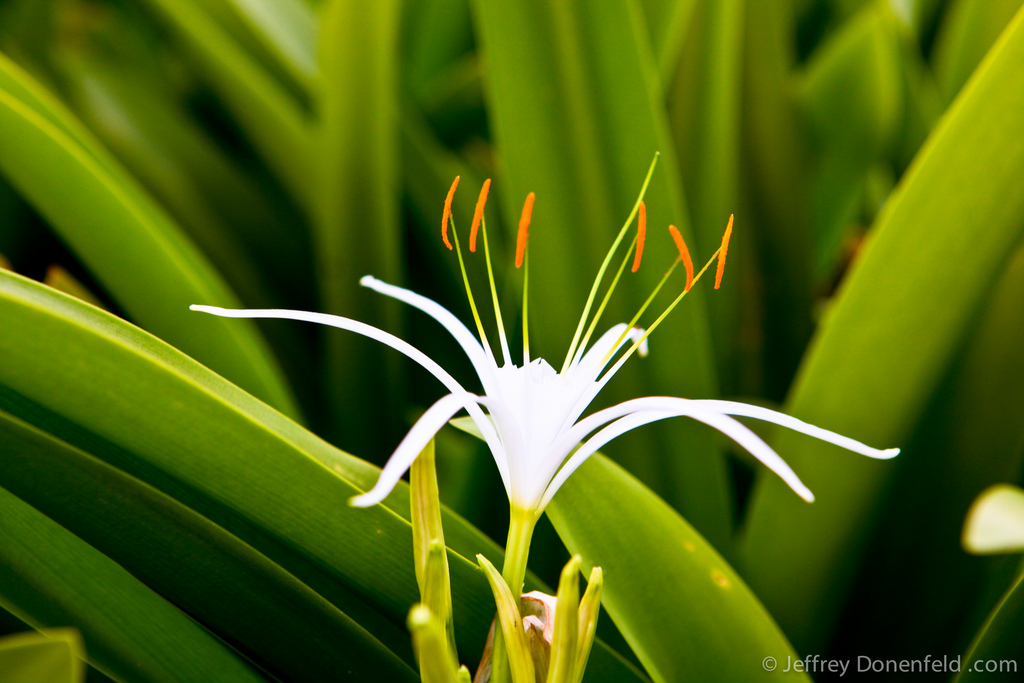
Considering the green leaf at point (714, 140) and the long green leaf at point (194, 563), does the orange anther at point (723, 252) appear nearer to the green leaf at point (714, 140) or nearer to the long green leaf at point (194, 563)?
the long green leaf at point (194, 563)

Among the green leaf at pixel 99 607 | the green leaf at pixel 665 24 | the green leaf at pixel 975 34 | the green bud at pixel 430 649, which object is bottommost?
the green leaf at pixel 99 607

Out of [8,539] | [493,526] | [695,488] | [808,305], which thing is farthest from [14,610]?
[808,305]

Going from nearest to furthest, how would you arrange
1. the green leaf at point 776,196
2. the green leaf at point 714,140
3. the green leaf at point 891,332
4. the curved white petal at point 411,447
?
the curved white petal at point 411,447 → the green leaf at point 891,332 → the green leaf at point 714,140 → the green leaf at point 776,196

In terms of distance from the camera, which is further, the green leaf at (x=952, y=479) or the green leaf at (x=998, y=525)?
the green leaf at (x=952, y=479)

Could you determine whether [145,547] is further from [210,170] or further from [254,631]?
[210,170]

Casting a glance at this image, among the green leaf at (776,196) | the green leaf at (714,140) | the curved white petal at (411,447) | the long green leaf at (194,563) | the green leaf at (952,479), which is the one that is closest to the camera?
the curved white petal at (411,447)

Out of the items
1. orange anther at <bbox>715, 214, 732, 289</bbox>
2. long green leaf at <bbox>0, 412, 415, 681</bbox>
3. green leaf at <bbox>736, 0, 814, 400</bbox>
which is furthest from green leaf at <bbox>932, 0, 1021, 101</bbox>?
long green leaf at <bbox>0, 412, 415, 681</bbox>

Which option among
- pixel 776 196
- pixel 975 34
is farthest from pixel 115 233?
pixel 975 34

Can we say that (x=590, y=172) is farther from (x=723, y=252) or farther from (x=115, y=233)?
(x=115, y=233)

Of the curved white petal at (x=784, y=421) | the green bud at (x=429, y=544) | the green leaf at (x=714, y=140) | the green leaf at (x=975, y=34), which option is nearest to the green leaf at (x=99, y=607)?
the green bud at (x=429, y=544)
